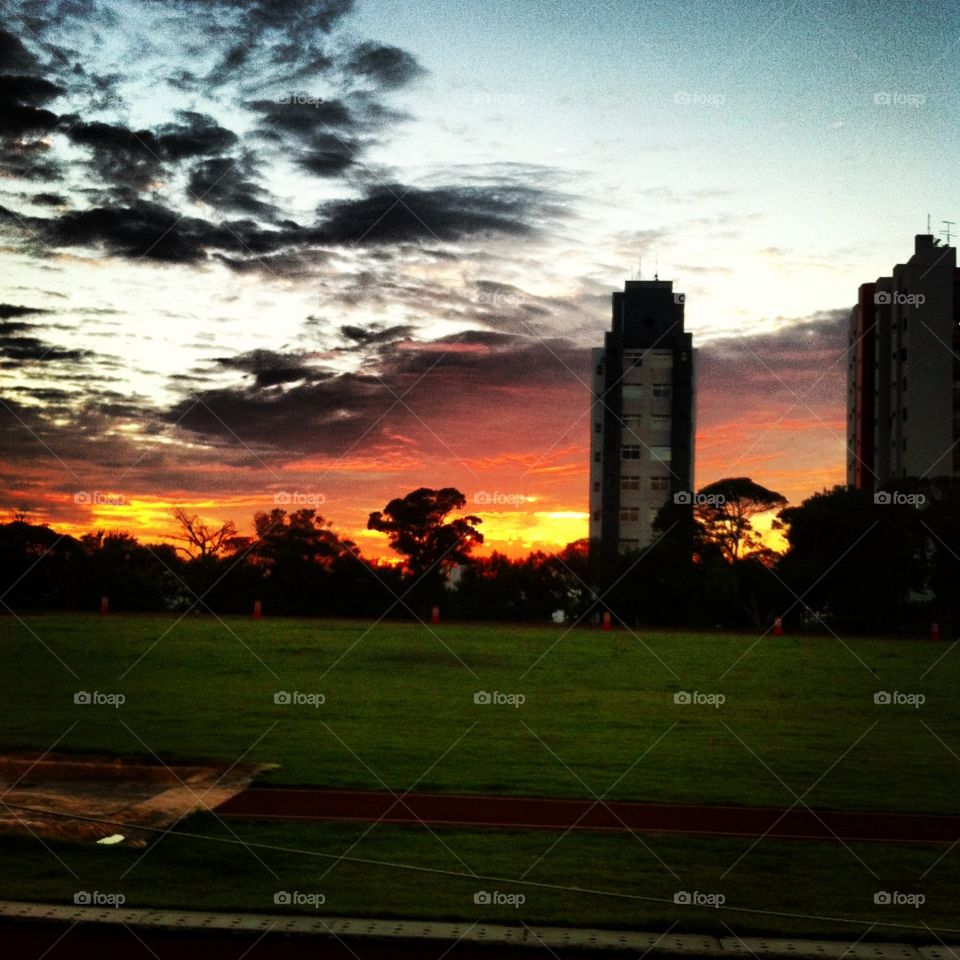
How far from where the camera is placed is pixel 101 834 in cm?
805

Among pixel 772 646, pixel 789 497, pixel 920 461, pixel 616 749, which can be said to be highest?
pixel 920 461

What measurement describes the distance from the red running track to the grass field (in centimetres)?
40

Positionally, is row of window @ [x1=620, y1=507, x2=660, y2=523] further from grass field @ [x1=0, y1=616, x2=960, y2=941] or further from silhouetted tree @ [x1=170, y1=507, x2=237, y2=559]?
silhouetted tree @ [x1=170, y1=507, x2=237, y2=559]

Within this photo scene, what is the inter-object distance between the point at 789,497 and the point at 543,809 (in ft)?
71.5

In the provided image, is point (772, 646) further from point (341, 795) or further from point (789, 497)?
point (341, 795)

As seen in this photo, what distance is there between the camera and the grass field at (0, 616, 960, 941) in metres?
7.00

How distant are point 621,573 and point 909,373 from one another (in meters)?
31.1

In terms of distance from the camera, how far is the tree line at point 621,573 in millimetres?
29594

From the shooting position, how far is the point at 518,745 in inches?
535

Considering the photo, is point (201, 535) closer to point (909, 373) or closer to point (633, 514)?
point (633, 514)

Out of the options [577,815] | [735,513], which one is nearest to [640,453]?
[735,513]

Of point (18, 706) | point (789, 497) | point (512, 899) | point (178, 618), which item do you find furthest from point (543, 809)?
point (178, 618)

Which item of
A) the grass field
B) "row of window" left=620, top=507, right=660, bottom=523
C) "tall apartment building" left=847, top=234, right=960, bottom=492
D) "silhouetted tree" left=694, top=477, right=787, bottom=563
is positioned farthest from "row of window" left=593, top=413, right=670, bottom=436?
"tall apartment building" left=847, top=234, right=960, bottom=492

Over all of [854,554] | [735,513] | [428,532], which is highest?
[735,513]
